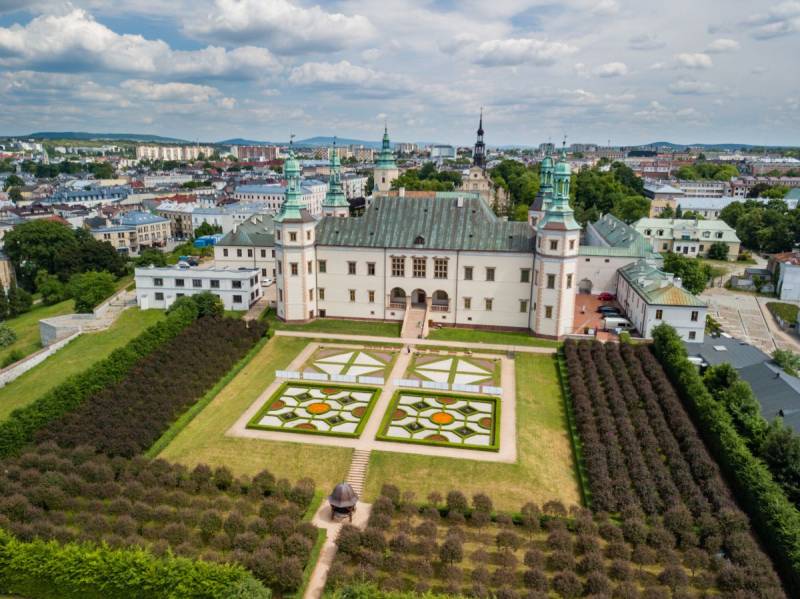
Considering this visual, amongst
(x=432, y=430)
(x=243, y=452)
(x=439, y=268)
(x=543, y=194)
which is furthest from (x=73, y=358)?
(x=543, y=194)

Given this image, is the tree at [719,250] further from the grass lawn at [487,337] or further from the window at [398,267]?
the window at [398,267]

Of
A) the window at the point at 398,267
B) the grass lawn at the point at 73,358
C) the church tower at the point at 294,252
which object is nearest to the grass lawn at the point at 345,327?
the church tower at the point at 294,252

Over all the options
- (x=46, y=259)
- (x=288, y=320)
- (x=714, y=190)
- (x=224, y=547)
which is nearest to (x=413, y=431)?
(x=224, y=547)

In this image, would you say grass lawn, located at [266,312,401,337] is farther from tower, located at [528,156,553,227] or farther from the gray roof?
tower, located at [528,156,553,227]

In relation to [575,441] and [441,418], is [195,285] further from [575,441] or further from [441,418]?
[575,441]

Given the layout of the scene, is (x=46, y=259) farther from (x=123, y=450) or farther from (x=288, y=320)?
(x=123, y=450)

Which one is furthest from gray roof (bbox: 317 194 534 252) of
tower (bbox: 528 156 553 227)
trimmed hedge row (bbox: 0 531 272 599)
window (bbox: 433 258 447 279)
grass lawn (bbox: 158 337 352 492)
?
trimmed hedge row (bbox: 0 531 272 599)
